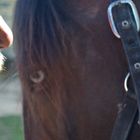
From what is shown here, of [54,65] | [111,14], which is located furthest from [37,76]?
[111,14]

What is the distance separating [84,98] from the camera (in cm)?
105

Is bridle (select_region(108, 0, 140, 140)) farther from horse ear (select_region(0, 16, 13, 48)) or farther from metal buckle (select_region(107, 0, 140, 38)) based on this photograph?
horse ear (select_region(0, 16, 13, 48))

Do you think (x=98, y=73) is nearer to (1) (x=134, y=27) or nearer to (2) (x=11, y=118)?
(1) (x=134, y=27)

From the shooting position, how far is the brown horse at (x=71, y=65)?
3.41 ft

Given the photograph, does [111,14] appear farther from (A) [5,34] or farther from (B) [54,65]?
(A) [5,34]

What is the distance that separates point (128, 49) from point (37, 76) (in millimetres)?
199

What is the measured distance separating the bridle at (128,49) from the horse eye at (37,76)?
17 cm

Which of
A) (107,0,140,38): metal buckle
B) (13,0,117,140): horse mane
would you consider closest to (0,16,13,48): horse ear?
(13,0,117,140): horse mane

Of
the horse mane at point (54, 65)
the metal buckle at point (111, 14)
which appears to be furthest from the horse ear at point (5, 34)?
the metal buckle at point (111, 14)

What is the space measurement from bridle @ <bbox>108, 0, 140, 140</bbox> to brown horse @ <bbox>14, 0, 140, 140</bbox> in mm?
22

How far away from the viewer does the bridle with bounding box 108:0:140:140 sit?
0.98m

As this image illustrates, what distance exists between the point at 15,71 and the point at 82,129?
0.23 metres

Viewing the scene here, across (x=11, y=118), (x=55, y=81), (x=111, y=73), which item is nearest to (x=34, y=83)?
(x=55, y=81)

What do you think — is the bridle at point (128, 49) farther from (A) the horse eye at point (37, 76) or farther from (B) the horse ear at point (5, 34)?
(B) the horse ear at point (5, 34)
